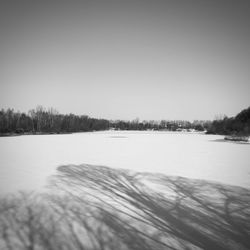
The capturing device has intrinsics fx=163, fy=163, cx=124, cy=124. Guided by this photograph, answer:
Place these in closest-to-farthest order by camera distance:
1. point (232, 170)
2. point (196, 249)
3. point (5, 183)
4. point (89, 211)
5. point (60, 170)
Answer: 1. point (196, 249)
2. point (89, 211)
3. point (5, 183)
4. point (60, 170)
5. point (232, 170)

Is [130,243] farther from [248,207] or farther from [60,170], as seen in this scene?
[60,170]

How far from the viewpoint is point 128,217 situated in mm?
4250

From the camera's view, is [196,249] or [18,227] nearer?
[196,249]

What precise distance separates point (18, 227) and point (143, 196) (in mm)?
3641

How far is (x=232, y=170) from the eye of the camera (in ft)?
32.0

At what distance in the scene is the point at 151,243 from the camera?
335 cm

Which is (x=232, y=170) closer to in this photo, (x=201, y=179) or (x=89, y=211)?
(x=201, y=179)

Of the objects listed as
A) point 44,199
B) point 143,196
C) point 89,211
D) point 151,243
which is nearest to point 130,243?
point 151,243

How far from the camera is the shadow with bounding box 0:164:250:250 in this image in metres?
3.36

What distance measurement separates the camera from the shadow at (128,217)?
336 centimetres

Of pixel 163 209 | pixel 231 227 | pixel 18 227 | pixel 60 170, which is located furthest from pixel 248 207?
pixel 60 170

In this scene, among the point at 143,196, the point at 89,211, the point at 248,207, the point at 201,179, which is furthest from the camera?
the point at 201,179

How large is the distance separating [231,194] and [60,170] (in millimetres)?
Answer: 8092

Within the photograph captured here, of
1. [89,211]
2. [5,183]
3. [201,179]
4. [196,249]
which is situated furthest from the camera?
[201,179]
